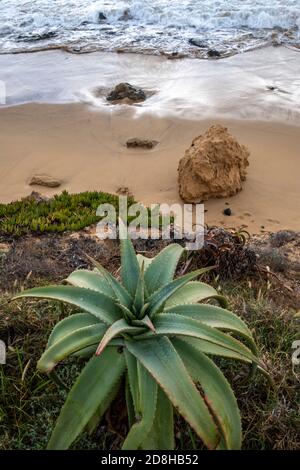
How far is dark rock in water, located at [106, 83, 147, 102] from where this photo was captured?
9.87 m

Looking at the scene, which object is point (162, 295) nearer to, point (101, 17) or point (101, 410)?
point (101, 410)

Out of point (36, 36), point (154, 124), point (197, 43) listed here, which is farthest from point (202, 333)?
point (36, 36)

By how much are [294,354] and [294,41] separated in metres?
12.0

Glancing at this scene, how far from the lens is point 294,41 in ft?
42.9

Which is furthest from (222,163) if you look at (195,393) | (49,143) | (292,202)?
(195,393)

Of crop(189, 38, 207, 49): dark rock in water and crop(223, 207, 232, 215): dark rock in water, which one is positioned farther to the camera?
crop(189, 38, 207, 49): dark rock in water

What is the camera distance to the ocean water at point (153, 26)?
43.4 ft

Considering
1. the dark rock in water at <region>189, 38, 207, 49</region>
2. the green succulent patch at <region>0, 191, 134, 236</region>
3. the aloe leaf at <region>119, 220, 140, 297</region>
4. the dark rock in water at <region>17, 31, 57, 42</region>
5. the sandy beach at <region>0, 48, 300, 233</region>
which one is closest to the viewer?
the aloe leaf at <region>119, 220, 140, 297</region>

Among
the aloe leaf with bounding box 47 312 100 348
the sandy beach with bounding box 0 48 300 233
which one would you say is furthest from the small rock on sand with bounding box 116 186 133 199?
the aloe leaf with bounding box 47 312 100 348

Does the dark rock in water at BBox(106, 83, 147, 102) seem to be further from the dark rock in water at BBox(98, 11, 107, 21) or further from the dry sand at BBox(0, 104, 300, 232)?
the dark rock in water at BBox(98, 11, 107, 21)

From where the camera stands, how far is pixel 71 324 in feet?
7.92

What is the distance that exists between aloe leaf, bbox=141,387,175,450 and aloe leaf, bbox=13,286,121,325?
423 millimetres

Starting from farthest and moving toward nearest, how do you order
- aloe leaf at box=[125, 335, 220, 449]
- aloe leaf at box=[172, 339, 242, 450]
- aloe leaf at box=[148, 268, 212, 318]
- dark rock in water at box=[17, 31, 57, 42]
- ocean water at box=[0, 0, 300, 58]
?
1. dark rock in water at box=[17, 31, 57, 42]
2. ocean water at box=[0, 0, 300, 58]
3. aloe leaf at box=[148, 268, 212, 318]
4. aloe leaf at box=[172, 339, 242, 450]
5. aloe leaf at box=[125, 335, 220, 449]

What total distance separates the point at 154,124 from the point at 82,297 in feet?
22.7
